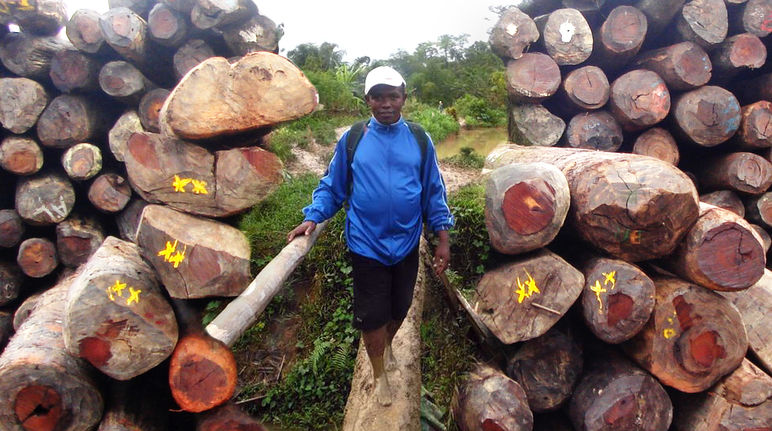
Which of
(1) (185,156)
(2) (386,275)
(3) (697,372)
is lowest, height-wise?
(3) (697,372)

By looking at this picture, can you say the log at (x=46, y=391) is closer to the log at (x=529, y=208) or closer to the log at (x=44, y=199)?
the log at (x=529, y=208)

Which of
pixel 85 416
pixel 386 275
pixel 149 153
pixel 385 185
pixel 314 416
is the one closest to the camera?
pixel 85 416

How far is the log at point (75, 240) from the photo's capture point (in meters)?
4.78

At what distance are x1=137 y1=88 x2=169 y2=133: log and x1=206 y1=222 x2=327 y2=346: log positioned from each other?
10.3ft

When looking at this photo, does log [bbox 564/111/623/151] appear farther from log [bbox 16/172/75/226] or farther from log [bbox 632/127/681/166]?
log [bbox 16/172/75/226]

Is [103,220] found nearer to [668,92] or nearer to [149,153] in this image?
[149,153]

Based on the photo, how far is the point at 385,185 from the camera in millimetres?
2453

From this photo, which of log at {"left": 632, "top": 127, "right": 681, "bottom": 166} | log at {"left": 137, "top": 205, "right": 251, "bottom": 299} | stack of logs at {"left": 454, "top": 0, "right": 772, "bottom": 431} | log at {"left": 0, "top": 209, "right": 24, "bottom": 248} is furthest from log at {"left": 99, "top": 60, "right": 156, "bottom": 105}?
log at {"left": 632, "top": 127, "right": 681, "bottom": 166}

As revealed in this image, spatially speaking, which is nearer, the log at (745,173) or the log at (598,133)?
the log at (745,173)

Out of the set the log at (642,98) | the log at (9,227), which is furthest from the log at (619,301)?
the log at (9,227)

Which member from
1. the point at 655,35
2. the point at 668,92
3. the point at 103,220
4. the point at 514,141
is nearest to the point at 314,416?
the point at 103,220

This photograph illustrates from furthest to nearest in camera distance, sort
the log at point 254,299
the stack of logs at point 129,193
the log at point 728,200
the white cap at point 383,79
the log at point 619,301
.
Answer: the log at point 728,200 → the log at point 619,301 → the white cap at point 383,79 → the stack of logs at point 129,193 → the log at point 254,299

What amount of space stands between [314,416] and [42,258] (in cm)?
365

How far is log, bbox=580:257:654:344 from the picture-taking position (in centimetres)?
251
